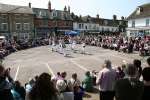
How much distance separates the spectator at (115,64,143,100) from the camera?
5883 millimetres

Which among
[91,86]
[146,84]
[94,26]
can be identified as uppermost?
[94,26]

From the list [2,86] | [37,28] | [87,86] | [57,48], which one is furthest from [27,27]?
[2,86]

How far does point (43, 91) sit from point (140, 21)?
188ft

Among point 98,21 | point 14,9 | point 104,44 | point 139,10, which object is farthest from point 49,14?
point 104,44

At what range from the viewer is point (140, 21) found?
60.8 meters

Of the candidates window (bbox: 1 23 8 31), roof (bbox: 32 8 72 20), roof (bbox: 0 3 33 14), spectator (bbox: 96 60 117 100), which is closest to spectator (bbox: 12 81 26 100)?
spectator (bbox: 96 60 117 100)

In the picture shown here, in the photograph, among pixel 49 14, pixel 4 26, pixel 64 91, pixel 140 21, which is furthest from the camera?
pixel 49 14

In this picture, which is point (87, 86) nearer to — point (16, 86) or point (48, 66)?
point (16, 86)

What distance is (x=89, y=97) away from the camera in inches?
529

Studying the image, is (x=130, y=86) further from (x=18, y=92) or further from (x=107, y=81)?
(x=18, y=92)

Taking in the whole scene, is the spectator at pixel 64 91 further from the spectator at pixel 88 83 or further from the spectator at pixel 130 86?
the spectator at pixel 88 83

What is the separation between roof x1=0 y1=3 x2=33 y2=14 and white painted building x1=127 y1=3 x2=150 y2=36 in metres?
22.6

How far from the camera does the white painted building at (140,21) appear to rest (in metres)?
59.1

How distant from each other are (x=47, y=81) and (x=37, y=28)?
66085mm
